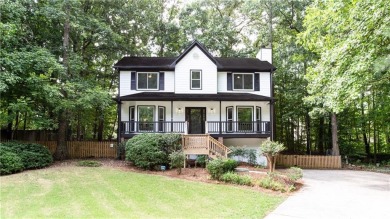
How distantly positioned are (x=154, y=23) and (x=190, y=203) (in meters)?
21.2

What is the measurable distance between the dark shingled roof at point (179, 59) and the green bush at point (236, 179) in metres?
10.6

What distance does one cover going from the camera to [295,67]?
26.2m

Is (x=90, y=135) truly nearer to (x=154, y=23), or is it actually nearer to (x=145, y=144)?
(x=154, y=23)

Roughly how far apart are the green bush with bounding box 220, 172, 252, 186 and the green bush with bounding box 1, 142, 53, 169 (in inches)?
377

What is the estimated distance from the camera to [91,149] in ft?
67.5

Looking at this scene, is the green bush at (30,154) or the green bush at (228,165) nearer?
the green bush at (228,165)

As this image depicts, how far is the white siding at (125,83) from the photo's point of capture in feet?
68.7

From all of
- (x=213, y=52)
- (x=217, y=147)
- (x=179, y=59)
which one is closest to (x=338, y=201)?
(x=217, y=147)

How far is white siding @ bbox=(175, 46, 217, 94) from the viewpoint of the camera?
21094 mm

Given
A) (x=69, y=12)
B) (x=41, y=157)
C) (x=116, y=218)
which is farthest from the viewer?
(x=69, y=12)

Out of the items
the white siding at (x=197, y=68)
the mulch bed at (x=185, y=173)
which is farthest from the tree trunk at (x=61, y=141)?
the white siding at (x=197, y=68)

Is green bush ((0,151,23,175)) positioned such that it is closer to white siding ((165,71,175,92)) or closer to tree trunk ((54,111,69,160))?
tree trunk ((54,111,69,160))

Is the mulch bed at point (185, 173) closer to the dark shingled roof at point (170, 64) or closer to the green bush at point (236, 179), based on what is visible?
the green bush at point (236, 179)

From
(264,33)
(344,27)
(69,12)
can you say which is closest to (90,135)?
(69,12)
